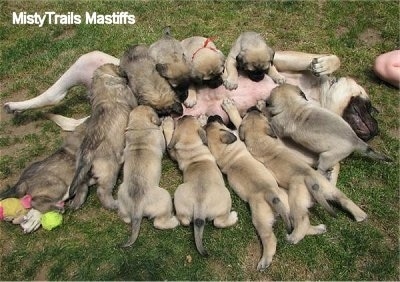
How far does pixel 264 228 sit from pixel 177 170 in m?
1.48

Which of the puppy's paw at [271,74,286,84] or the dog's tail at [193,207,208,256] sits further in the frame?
the puppy's paw at [271,74,286,84]

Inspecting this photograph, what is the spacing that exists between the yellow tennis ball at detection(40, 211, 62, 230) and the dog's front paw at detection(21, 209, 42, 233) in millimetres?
52

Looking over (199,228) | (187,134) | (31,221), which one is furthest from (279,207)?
(31,221)

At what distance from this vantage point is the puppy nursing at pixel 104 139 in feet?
18.4

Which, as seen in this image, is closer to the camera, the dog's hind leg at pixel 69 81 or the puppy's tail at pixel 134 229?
the puppy's tail at pixel 134 229

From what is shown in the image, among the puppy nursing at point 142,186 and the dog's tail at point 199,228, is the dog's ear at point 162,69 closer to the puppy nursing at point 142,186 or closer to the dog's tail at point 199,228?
the puppy nursing at point 142,186

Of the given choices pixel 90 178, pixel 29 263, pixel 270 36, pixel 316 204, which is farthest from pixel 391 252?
pixel 270 36

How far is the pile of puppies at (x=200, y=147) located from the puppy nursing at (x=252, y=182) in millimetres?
11

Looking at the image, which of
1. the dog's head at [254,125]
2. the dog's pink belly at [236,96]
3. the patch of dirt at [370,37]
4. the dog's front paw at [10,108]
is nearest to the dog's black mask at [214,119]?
the dog's head at [254,125]

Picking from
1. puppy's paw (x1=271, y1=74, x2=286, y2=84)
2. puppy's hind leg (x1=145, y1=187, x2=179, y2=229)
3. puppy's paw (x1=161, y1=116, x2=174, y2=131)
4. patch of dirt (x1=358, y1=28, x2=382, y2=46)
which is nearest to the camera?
puppy's hind leg (x1=145, y1=187, x2=179, y2=229)

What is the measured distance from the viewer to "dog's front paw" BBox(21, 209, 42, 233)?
5512mm

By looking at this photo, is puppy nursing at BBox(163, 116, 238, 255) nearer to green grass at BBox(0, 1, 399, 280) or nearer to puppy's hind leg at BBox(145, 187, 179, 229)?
puppy's hind leg at BBox(145, 187, 179, 229)

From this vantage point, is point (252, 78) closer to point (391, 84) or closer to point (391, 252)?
point (391, 84)

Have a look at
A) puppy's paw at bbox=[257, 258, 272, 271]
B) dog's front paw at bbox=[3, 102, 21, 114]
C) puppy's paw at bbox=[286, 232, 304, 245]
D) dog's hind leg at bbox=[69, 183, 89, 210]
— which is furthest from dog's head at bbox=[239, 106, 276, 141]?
dog's front paw at bbox=[3, 102, 21, 114]
